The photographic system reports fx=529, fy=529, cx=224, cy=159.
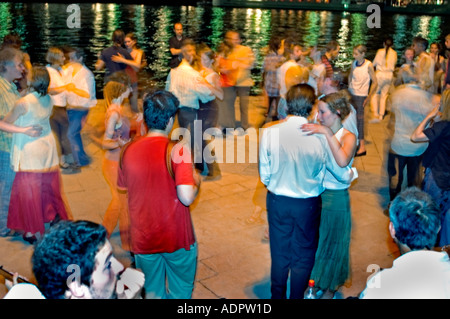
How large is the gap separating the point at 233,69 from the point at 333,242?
16.3 ft

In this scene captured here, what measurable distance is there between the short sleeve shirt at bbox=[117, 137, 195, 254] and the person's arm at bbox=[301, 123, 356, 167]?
0.91 m

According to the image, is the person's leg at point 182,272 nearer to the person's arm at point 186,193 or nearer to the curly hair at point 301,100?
the person's arm at point 186,193

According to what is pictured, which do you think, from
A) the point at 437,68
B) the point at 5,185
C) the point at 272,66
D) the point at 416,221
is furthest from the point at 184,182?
the point at 437,68

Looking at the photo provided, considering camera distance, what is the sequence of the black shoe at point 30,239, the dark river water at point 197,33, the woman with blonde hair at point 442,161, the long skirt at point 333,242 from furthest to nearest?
the dark river water at point 197,33
the black shoe at point 30,239
the woman with blonde hair at point 442,161
the long skirt at point 333,242

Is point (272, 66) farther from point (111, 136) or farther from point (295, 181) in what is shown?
point (295, 181)

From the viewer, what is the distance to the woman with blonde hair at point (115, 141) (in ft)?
16.3

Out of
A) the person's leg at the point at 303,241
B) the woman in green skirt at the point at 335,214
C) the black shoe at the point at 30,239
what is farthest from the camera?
the black shoe at the point at 30,239

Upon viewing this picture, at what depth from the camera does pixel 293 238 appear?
386cm

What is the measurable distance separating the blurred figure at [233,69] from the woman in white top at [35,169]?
158 inches

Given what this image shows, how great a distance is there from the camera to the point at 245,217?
19.6ft

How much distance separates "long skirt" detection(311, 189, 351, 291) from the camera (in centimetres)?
424

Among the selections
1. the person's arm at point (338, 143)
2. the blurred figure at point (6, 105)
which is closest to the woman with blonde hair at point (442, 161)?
the person's arm at point (338, 143)

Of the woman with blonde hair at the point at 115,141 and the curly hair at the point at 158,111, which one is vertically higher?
the curly hair at the point at 158,111

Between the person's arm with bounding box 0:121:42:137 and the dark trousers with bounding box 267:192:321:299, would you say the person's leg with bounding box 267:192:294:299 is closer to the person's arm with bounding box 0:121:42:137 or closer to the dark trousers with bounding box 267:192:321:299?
the dark trousers with bounding box 267:192:321:299
